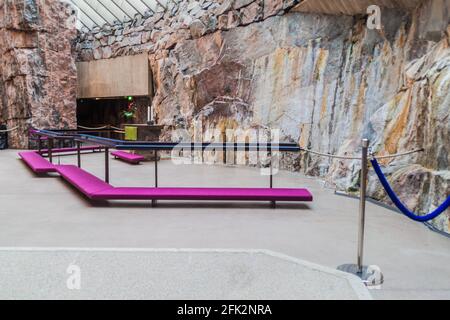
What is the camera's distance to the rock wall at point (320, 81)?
5.54 metres

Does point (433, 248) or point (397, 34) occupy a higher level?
point (397, 34)

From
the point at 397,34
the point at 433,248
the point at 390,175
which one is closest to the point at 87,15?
the point at 397,34

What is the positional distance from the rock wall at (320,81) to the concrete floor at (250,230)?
0.74 m

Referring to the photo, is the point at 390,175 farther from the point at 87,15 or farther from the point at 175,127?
the point at 87,15

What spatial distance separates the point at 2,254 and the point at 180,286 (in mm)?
1753

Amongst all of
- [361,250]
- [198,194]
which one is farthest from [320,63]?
[361,250]

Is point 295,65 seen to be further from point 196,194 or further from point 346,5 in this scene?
point 196,194

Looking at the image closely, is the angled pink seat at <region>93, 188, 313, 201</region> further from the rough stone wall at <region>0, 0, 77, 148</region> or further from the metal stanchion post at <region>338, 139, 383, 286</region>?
the rough stone wall at <region>0, 0, 77, 148</region>

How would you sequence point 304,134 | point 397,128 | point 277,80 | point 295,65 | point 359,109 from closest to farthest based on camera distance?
point 397,128, point 359,109, point 304,134, point 295,65, point 277,80

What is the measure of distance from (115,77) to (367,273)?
53.1 ft

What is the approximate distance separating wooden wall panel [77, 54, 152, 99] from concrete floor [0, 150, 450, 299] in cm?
995

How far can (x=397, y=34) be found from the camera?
24.9ft

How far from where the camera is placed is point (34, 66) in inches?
643

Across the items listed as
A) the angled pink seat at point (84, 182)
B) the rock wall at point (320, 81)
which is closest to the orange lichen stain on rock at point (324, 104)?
the rock wall at point (320, 81)
